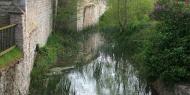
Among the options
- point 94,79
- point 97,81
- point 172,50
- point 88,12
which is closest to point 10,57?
point 97,81

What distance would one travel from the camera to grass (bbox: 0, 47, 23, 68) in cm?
1390

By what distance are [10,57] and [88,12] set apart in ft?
80.4

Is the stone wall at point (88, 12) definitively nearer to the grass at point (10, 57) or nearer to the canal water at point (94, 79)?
the canal water at point (94, 79)

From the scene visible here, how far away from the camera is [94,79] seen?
64.5ft

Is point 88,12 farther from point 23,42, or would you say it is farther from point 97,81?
point 23,42

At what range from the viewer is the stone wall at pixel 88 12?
34.3m

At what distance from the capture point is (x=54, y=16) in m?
30.4

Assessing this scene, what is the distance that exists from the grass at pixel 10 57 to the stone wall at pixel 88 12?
17.1m

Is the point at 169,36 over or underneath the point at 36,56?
over

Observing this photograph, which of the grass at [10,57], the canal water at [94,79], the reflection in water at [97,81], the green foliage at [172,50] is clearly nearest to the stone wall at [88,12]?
the canal water at [94,79]

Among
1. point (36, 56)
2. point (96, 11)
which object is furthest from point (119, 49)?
point (96, 11)

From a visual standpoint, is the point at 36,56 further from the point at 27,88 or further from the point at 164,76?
the point at 164,76

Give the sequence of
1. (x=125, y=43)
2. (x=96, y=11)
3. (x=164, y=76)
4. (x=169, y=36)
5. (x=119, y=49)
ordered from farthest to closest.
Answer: (x=96, y=11) < (x=125, y=43) < (x=119, y=49) < (x=169, y=36) < (x=164, y=76)

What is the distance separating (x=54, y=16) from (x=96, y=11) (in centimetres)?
1365
